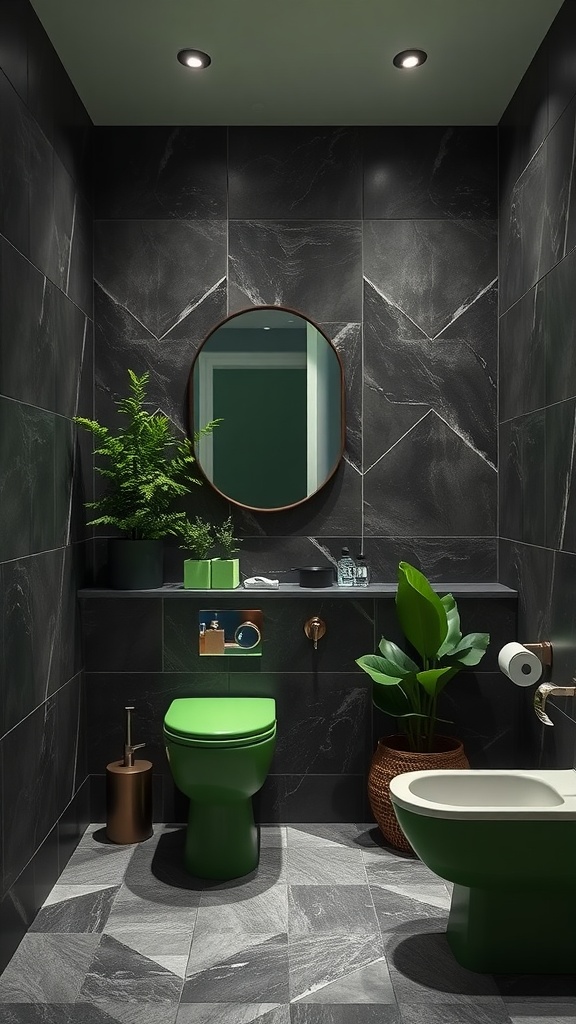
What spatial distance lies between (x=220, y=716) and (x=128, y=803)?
551 mm

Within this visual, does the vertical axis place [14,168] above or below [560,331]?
above

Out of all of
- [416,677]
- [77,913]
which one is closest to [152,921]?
[77,913]

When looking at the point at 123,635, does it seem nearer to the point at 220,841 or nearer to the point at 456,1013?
the point at 220,841

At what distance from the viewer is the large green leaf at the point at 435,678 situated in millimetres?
2711

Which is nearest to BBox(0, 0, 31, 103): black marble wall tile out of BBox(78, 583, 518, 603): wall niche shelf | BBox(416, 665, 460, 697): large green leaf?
BBox(78, 583, 518, 603): wall niche shelf

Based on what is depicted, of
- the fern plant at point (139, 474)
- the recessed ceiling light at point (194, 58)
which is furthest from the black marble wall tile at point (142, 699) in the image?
the recessed ceiling light at point (194, 58)

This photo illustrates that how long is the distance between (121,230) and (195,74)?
66cm

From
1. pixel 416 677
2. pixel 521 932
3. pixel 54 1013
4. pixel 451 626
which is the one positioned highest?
pixel 451 626

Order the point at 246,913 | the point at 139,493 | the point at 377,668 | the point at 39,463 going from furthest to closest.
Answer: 1. the point at 139,493
2. the point at 377,668
3. the point at 39,463
4. the point at 246,913

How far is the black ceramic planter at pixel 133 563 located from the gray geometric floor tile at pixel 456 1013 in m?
1.64

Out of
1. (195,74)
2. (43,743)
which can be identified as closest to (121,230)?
(195,74)

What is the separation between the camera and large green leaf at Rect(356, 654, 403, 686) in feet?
8.98

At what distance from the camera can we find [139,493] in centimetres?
294

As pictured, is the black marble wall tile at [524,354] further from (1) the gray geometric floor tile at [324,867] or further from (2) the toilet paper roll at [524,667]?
(1) the gray geometric floor tile at [324,867]
